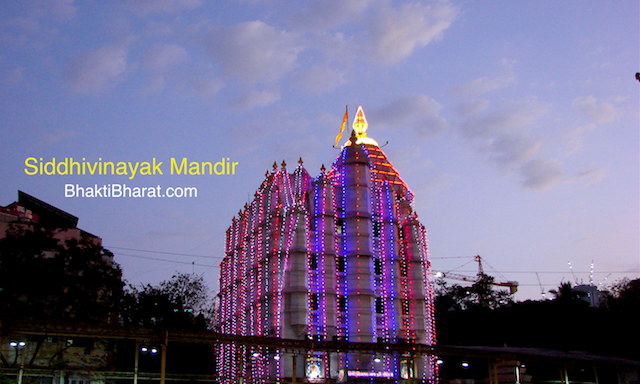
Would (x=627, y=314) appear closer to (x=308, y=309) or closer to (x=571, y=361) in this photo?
(x=571, y=361)

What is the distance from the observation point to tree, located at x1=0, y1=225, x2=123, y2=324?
1684 inches

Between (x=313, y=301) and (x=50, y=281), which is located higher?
(x=50, y=281)

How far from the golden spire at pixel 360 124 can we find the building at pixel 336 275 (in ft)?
31.5

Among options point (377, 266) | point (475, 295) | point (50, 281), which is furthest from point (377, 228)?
point (475, 295)

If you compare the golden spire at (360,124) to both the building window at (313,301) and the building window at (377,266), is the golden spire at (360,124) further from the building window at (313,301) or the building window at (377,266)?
the building window at (313,301)

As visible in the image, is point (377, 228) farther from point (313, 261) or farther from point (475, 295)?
point (475, 295)

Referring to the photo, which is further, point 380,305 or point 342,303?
point 380,305

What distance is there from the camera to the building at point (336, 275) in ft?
158

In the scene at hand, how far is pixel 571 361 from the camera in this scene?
42094 millimetres

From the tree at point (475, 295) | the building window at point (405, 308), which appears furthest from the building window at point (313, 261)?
the tree at point (475, 295)

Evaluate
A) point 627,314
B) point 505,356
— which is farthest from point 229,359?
point 627,314

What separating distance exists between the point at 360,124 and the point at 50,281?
1399 inches

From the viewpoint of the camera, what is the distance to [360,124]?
67.6 meters

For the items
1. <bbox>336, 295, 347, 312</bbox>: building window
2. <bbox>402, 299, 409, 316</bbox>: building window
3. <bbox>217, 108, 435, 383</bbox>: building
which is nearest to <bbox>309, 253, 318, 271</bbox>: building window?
<bbox>217, 108, 435, 383</bbox>: building
